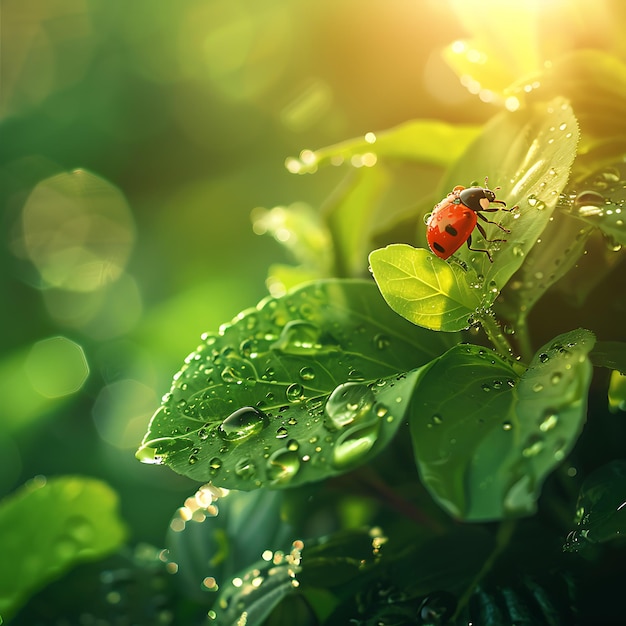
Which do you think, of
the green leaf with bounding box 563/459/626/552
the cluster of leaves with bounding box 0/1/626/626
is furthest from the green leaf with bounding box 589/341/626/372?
the green leaf with bounding box 563/459/626/552

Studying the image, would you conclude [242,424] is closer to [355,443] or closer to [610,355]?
[355,443]

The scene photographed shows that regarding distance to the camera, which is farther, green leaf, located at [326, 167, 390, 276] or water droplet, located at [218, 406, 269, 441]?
green leaf, located at [326, 167, 390, 276]

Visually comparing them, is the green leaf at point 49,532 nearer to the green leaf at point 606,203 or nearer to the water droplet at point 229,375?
the water droplet at point 229,375

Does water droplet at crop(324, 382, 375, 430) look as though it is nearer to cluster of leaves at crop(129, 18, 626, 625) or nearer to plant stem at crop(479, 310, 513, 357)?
cluster of leaves at crop(129, 18, 626, 625)

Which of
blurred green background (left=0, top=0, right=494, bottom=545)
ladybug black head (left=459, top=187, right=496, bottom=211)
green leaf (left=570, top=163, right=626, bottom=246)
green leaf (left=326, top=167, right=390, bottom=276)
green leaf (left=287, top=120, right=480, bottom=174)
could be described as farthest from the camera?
blurred green background (left=0, top=0, right=494, bottom=545)

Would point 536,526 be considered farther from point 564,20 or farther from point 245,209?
point 245,209

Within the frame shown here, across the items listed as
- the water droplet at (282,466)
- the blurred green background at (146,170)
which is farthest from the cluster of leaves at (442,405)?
the blurred green background at (146,170)

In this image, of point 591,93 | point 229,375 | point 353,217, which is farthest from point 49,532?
point 591,93
